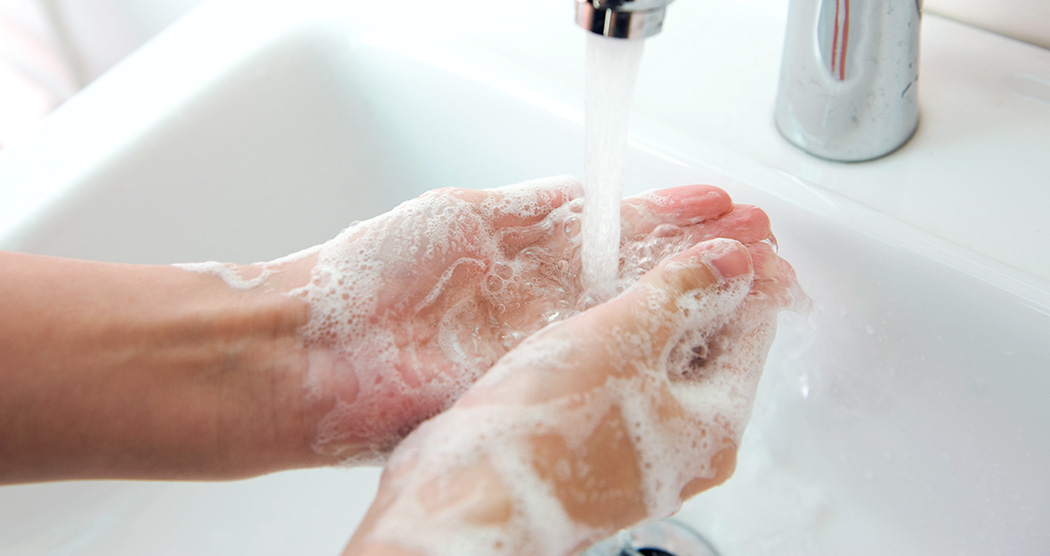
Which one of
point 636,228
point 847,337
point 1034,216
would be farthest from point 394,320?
point 1034,216

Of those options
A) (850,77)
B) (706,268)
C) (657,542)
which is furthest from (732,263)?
(657,542)

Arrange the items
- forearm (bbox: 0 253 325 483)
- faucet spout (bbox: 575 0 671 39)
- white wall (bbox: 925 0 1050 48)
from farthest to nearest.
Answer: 1. white wall (bbox: 925 0 1050 48)
2. forearm (bbox: 0 253 325 483)
3. faucet spout (bbox: 575 0 671 39)

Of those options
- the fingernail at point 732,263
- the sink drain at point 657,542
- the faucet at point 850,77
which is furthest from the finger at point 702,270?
the sink drain at point 657,542

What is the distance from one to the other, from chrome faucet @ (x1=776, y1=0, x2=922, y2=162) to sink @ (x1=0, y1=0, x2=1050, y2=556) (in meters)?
0.02

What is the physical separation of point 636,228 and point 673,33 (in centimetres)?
21

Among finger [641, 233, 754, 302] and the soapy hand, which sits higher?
finger [641, 233, 754, 302]

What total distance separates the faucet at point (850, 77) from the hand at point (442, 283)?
0.08m

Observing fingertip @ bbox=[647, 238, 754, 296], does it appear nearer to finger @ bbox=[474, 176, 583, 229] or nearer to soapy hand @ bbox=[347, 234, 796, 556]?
soapy hand @ bbox=[347, 234, 796, 556]

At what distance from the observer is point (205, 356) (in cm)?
51

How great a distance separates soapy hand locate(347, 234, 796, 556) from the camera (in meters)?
0.42

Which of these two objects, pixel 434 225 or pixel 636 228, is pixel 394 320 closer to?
pixel 434 225

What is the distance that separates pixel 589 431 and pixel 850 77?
0.92 feet

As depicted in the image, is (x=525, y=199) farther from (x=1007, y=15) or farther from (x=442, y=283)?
(x=1007, y=15)

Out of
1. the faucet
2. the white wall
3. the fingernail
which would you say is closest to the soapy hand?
the fingernail
